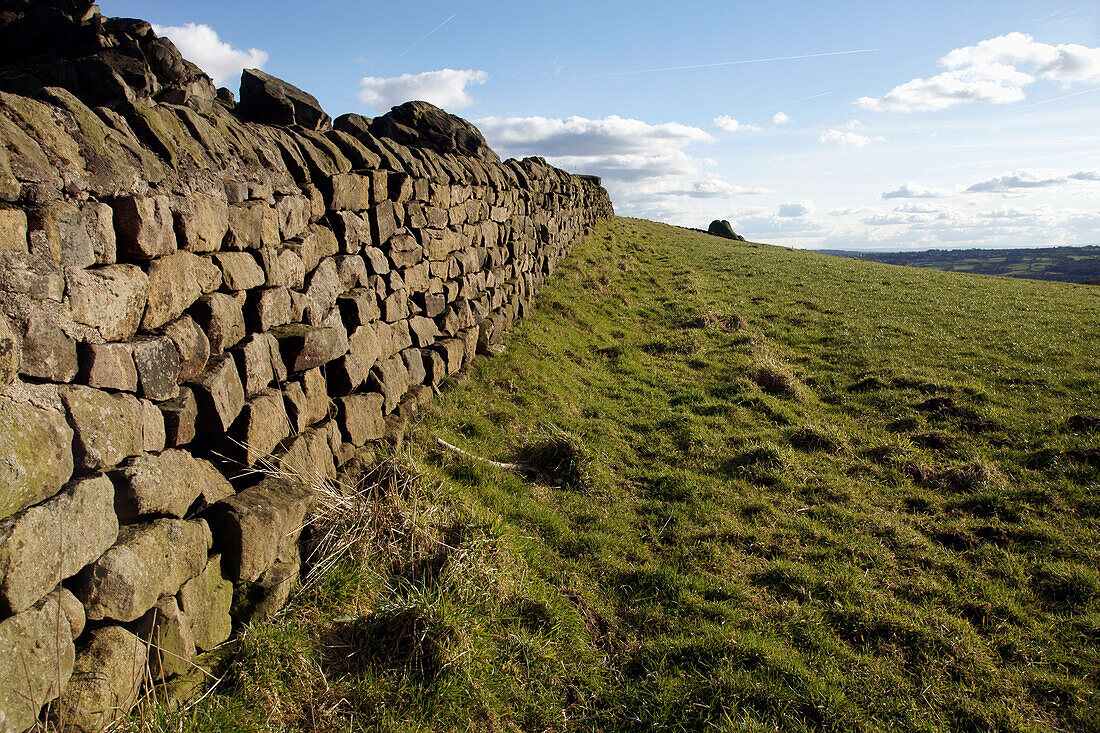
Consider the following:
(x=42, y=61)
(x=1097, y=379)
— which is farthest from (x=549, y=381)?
(x=1097, y=379)

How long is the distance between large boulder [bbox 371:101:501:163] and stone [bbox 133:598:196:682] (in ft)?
24.7

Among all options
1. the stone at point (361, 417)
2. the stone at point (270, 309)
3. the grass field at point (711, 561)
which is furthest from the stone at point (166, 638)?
the stone at point (361, 417)

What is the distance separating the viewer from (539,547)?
19.9ft

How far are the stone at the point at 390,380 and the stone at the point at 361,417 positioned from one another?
14 cm

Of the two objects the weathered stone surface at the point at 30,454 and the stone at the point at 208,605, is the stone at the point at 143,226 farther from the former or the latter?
the stone at the point at 208,605

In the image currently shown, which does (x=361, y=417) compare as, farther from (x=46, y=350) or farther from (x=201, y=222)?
(x=46, y=350)

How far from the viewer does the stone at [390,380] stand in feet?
22.1

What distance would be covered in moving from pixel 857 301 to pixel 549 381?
479 inches

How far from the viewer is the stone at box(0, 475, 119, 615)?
8.80 ft

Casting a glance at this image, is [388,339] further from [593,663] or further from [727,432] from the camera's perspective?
[727,432]

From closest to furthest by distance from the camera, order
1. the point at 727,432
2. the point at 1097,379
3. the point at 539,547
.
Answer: the point at 539,547 < the point at 727,432 < the point at 1097,379

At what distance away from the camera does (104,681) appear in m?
3.13

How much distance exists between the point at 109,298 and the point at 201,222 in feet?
3.28

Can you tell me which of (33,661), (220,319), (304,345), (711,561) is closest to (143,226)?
(220,319)
